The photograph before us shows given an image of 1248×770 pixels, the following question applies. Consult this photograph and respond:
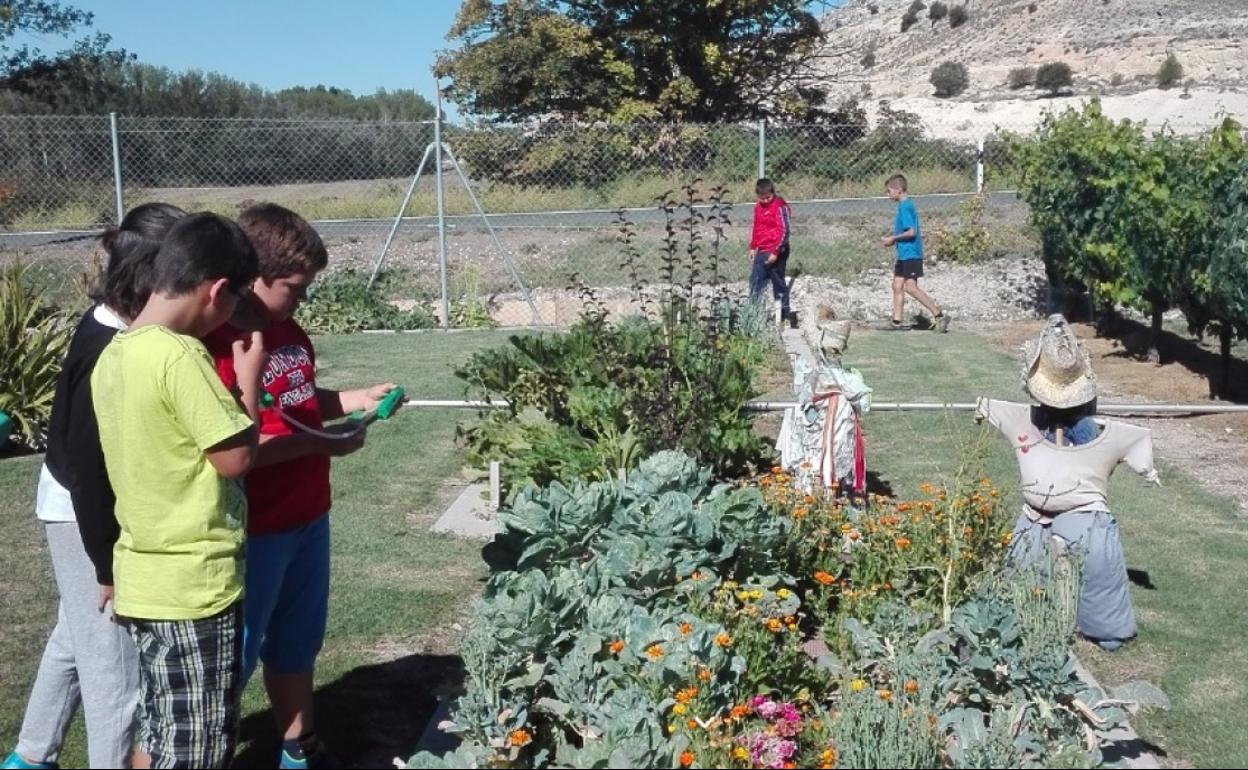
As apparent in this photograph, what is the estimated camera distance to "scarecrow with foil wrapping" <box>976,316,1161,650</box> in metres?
4.91

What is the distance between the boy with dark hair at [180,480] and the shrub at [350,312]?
1150 centimetres

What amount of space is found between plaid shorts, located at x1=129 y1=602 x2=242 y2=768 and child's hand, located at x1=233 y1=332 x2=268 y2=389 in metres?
0.56

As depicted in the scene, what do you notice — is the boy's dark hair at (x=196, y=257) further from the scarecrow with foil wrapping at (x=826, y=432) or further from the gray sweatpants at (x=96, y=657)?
the scarecrow with foil wrapping at (x=826, y=432)

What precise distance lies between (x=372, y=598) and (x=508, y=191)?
560 inches

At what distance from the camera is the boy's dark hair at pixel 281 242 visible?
10.9 feet

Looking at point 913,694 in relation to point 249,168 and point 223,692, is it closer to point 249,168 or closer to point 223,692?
point 223,692

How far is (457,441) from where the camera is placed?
790cm

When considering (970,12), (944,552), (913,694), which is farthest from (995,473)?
(970,12)

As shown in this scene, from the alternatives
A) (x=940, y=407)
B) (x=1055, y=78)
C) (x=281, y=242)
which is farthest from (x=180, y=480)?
(x=1055, y=78)

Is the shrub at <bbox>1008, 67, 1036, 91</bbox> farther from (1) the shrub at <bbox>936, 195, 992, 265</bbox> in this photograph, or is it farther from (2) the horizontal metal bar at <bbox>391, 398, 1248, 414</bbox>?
(2) the horizontal metal bar at <bbox>391, 398, 1248, 414</bbox>

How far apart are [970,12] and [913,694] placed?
83260 mm

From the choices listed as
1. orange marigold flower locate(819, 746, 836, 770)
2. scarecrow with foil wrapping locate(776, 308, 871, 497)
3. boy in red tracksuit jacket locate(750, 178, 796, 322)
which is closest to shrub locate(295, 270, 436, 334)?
boy in red tracksuit jacket locate(750, 178, 796, 322)

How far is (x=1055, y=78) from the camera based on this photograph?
61062mm

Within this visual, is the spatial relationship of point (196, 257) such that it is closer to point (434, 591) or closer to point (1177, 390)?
point (434, 591)
